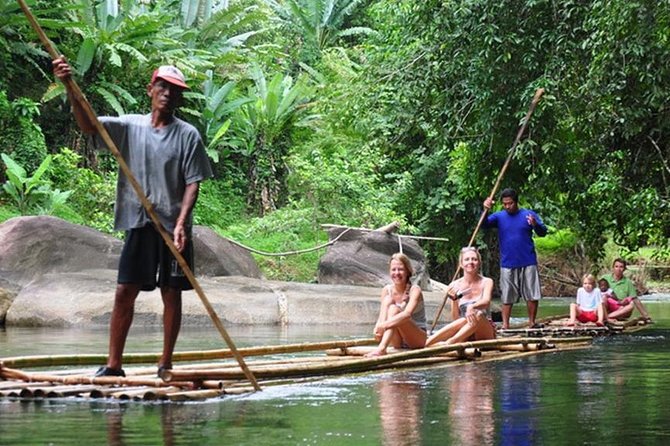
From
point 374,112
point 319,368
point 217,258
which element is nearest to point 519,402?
point 319,368

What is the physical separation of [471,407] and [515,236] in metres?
8.59

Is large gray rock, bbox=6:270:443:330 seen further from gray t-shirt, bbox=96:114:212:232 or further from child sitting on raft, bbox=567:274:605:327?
gray t-shirt, bbox=96:114:212:232

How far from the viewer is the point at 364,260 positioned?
2459cm

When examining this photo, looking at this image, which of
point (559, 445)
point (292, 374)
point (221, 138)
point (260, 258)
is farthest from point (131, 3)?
point (559, 445)

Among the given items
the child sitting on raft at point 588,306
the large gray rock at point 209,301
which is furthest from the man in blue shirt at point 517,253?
the large gray rock at point 209,301

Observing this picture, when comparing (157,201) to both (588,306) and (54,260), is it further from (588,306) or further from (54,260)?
(54,260)

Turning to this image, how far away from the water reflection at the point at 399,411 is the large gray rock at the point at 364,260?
14698 millimetres

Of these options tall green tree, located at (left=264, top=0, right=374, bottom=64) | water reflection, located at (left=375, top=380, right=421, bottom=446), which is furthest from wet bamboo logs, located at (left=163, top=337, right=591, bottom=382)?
tall green tree, located at (left=264, top=0, right=374, bottom=64)

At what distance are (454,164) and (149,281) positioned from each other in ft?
72.4

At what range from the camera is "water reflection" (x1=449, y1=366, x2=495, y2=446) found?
20.4 feet

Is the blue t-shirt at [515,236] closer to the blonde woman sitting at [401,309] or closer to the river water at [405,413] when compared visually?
the blonde woman sitting at [401,309]

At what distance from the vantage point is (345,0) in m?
42.8

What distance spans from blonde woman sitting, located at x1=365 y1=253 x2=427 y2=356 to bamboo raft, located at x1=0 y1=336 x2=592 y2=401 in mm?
247

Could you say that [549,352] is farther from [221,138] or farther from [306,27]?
[306,27]
